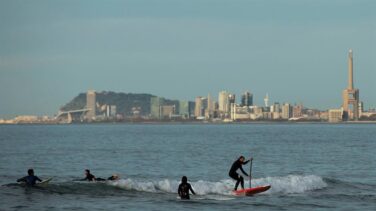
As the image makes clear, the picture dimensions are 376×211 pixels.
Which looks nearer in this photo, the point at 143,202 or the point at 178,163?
the point at 143,202

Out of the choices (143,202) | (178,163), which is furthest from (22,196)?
(178,163)

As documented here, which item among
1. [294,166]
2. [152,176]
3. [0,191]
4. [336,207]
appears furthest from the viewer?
[294,166]

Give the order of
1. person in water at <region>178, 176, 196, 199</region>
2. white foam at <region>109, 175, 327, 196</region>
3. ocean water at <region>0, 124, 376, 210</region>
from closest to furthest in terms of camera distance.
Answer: ocean water at <region>0, 124, 376, 210</region>
person in water at <region>178, 176, 196, 199</region>
white foam at <region>109, 175, 327, 196</region>

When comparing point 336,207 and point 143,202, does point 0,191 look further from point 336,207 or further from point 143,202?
point 336,207

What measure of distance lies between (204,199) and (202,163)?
30350 millimetres

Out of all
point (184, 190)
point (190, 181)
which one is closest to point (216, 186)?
point (190, 181)

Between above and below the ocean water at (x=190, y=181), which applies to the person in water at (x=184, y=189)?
above

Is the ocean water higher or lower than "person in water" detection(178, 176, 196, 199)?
lower

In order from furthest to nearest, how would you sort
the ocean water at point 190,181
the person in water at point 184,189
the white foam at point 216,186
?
the white foam at point 216,186, the person in water at point 184,189, the ocean water at point 190,181

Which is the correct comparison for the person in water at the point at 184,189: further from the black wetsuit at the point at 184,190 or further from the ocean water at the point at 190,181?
the ocean water at the point at 190,181

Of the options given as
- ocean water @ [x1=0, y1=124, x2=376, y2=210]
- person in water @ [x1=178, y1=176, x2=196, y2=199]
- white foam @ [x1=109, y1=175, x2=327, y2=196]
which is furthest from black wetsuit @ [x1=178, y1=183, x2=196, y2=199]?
white foam @ [x1=109, y1=175, x2=327, y2=196]

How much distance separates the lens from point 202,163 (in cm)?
6950

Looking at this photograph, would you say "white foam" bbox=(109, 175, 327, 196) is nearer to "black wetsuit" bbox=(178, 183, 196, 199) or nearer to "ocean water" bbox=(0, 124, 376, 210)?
"ocean water" bbox=(0, 124, 376, 210)

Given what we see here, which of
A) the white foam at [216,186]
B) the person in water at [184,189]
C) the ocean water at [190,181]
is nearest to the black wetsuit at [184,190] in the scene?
the person in water at [184,189]
